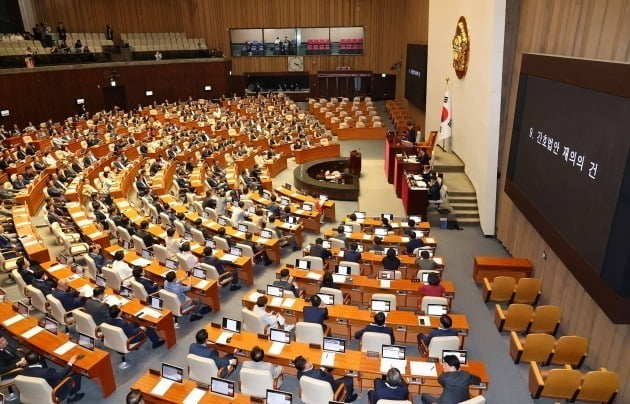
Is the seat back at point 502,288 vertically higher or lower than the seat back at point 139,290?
lower

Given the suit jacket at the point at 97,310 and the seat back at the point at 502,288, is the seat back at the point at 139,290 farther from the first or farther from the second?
the seat back at the point at 502,288

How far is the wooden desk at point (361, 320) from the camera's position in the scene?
8742 mm

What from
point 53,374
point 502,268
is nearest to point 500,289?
point 502,268

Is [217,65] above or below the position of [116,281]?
above

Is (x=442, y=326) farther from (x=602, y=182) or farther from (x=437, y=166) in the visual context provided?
(x=437, y=166)

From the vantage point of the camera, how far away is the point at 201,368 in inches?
294

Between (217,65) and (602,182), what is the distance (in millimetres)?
34394

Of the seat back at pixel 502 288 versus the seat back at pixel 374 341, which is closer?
the seat back at pixel 374 341

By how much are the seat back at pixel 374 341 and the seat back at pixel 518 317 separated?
3036 millimetres

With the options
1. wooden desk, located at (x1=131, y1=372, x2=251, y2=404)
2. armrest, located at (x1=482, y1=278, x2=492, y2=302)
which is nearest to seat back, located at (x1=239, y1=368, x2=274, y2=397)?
wooden desk, located at (x1=131, y1=372, x2=251, y2=404)

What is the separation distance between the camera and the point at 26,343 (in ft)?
27.6

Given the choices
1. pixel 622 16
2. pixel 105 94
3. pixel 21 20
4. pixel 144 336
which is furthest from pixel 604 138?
pixel 21 20

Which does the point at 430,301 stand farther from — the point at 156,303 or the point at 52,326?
the point at 52,326

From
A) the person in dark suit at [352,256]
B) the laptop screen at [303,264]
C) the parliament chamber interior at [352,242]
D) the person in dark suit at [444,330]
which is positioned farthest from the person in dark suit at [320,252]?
the person in dark suit at [444,330]
